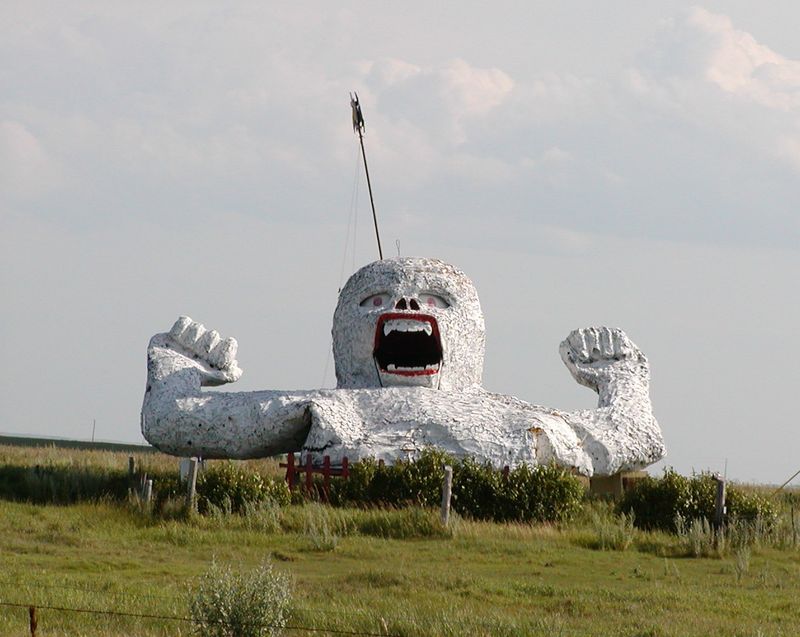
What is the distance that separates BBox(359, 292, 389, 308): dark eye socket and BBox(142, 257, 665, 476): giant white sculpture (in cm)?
2

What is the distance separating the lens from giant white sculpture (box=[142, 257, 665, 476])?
23172mm

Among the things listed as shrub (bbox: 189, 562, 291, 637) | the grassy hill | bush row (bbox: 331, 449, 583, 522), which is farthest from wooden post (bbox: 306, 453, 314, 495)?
shrub (bbox: 189, 562, 291, 637)

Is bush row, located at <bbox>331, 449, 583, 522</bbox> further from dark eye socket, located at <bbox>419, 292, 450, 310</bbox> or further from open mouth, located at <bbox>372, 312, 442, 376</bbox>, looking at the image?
dark eye socket, located at <bbox>419, 292, 450, 310</bbox>

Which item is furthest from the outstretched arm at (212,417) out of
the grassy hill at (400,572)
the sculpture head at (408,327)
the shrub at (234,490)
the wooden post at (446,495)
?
the wooden post at (446,495)

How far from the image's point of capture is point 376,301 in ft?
80.8

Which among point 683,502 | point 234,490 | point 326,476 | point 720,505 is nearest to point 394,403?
point 326,476

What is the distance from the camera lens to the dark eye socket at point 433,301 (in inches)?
967

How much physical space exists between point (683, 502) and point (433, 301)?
5.34m

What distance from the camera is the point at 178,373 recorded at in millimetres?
24922

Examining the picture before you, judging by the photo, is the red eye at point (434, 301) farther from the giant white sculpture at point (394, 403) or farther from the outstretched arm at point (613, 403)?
the outstretched arm at point (613, 403)

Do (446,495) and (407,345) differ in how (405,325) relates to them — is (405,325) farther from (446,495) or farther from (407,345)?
(446,495)

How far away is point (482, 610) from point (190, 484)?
757cm

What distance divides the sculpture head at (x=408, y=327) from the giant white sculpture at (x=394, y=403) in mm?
22

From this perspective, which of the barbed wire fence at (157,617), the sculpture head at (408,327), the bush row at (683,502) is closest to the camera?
the barbed wire fence at (157,617)
